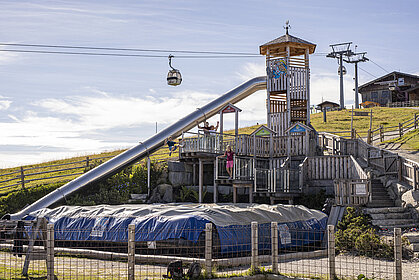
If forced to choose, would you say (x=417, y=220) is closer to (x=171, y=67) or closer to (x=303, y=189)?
(x=303, y=189)

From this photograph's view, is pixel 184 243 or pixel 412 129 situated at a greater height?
pixel 412 129

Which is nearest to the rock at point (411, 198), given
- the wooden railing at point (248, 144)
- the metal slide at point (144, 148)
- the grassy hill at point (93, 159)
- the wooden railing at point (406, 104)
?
the wooden railing at point (248, 144)

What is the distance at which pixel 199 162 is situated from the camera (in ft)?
87.9

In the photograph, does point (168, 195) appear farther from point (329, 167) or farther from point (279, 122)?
point (279, 122)

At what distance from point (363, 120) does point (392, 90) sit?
14.9 meters

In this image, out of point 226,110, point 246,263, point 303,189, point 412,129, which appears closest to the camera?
point 246,263

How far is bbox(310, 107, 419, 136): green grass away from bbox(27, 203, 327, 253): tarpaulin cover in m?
30.4

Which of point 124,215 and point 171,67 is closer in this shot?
point 124,215

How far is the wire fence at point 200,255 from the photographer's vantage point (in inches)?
503

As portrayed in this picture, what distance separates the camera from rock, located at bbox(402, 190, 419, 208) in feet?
68.4

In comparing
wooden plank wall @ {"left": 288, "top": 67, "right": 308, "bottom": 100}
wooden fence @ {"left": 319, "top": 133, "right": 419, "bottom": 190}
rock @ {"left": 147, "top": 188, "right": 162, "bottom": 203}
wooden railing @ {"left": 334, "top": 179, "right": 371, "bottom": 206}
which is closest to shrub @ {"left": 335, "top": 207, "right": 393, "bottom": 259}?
wooden railing @ {"left": 334, "top": 179, "right": 371, "bottom": 206}

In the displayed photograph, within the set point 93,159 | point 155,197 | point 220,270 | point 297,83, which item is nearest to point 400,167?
point 297,83

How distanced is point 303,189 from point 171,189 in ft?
23.7

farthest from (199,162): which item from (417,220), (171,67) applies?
(417,220)
